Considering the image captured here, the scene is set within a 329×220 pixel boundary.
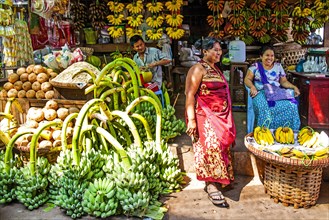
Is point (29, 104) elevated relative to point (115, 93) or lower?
lower

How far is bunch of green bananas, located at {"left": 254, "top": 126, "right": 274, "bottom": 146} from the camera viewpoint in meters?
3.80

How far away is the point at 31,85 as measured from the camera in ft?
14.9

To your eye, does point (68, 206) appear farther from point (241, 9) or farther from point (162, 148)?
point (241, 9)

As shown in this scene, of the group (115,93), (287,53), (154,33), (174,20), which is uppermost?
(174,20)

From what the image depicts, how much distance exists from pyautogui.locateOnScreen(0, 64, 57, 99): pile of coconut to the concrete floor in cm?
139

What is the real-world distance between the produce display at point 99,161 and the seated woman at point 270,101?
113 centimetres

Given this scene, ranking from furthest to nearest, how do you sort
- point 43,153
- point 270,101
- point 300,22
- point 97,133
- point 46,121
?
point 300,22 < point 270,101 < point 46,121 < point 97,133 < point 43,153

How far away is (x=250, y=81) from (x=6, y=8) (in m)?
3.62

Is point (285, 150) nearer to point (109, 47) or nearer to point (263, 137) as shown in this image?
point (263, 137)

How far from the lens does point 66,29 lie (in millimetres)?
6102

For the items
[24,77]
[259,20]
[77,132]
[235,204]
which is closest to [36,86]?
[24,77]

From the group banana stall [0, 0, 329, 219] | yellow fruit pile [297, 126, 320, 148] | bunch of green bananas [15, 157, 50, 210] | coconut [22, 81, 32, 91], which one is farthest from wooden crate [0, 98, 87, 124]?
yellow fruit pile [297, 126, 320, 148]

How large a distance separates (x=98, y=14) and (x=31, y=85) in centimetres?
307

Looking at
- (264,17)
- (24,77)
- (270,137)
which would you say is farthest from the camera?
(264,17)
